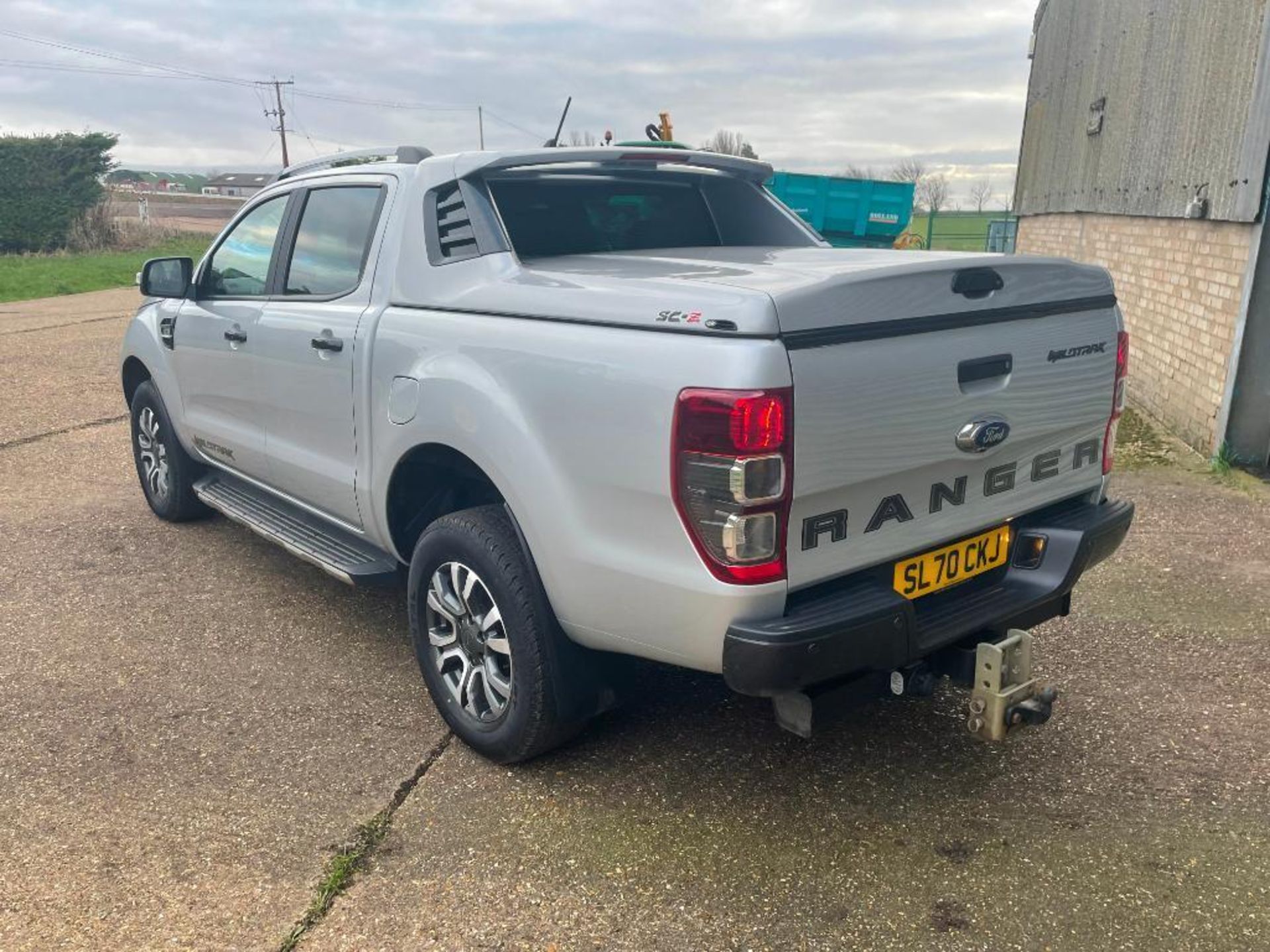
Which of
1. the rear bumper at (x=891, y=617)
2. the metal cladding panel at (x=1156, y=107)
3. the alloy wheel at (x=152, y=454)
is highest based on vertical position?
the metal cladding panel at (x=1156, y=107)

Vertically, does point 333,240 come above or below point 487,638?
above

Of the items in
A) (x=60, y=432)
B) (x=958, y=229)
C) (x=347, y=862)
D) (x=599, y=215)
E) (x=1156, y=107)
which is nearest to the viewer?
(x=347, y=862)

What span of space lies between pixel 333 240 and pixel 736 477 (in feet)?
7.57

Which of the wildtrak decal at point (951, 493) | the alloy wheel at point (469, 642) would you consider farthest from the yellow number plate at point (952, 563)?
the alloy wheel at point (469, 642)

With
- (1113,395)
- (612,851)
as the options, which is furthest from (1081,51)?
(612,851)

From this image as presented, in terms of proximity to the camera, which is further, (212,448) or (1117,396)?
(212,448)

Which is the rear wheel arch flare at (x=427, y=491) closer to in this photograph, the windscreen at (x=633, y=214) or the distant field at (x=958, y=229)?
the windscreen at (x=633, y=214)

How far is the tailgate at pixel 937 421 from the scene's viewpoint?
2.49 metres

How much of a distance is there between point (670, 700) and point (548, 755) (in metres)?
0.57

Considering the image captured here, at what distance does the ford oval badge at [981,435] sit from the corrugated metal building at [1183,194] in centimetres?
473

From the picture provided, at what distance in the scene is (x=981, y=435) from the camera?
2.79 metres

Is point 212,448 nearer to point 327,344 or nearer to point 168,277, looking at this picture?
point 168,277

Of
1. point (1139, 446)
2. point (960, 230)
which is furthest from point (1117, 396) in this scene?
point (960, 230)

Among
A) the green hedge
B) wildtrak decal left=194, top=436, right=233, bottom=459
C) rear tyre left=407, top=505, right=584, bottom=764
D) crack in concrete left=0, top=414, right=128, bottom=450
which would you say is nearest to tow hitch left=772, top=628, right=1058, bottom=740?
rear tyre left=407, top=505, right=584, bottom=764
